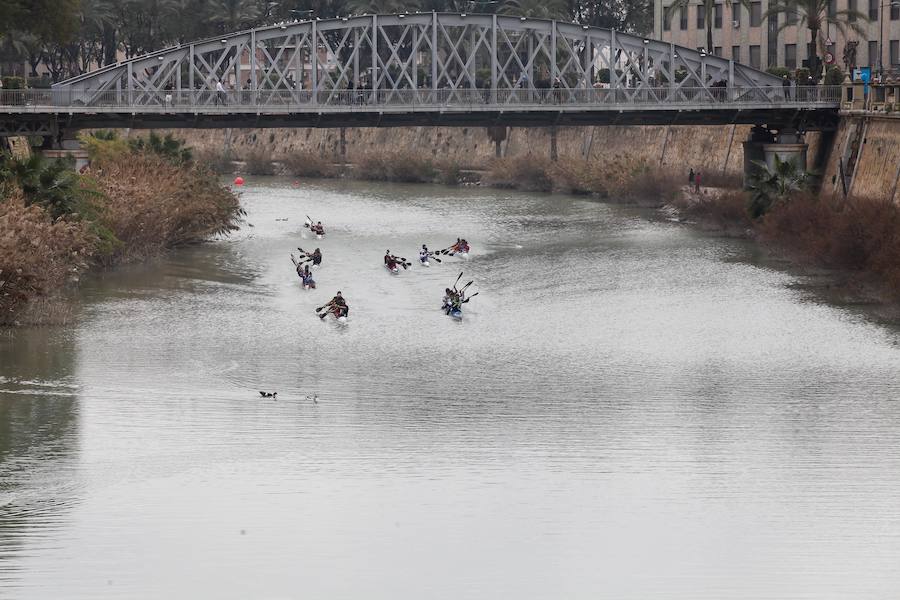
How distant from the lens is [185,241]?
74688 millimetres

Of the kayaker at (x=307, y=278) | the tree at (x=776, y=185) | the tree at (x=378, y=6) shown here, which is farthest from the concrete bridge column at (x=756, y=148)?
the tree at (x=378, y=6)

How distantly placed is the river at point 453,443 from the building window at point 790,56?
54.9 metres

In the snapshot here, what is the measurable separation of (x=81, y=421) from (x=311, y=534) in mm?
10615

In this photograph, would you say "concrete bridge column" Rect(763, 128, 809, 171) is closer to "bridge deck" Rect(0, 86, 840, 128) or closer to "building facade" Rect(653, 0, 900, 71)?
"bridge deck" Rect(0, 86, 840, 128)

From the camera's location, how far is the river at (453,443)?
92.7ft

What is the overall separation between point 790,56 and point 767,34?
271 centimetres

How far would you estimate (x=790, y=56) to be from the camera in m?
116

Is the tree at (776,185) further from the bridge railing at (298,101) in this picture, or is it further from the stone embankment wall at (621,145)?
the bridge railing at (298,101)

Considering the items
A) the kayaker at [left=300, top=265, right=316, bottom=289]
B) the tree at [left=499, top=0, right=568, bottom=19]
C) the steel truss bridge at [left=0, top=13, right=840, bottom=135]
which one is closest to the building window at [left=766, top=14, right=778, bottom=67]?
the tree at [left=499, top=0, right=568, bottom=19]

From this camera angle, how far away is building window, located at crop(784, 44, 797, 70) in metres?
115

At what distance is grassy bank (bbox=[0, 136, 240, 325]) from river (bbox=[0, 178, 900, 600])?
159 cm

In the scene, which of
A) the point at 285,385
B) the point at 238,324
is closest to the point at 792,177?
the point at 238,324

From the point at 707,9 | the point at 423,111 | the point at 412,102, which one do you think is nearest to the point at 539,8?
the point at 707,9

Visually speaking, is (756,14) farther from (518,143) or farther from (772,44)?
(518,143)
